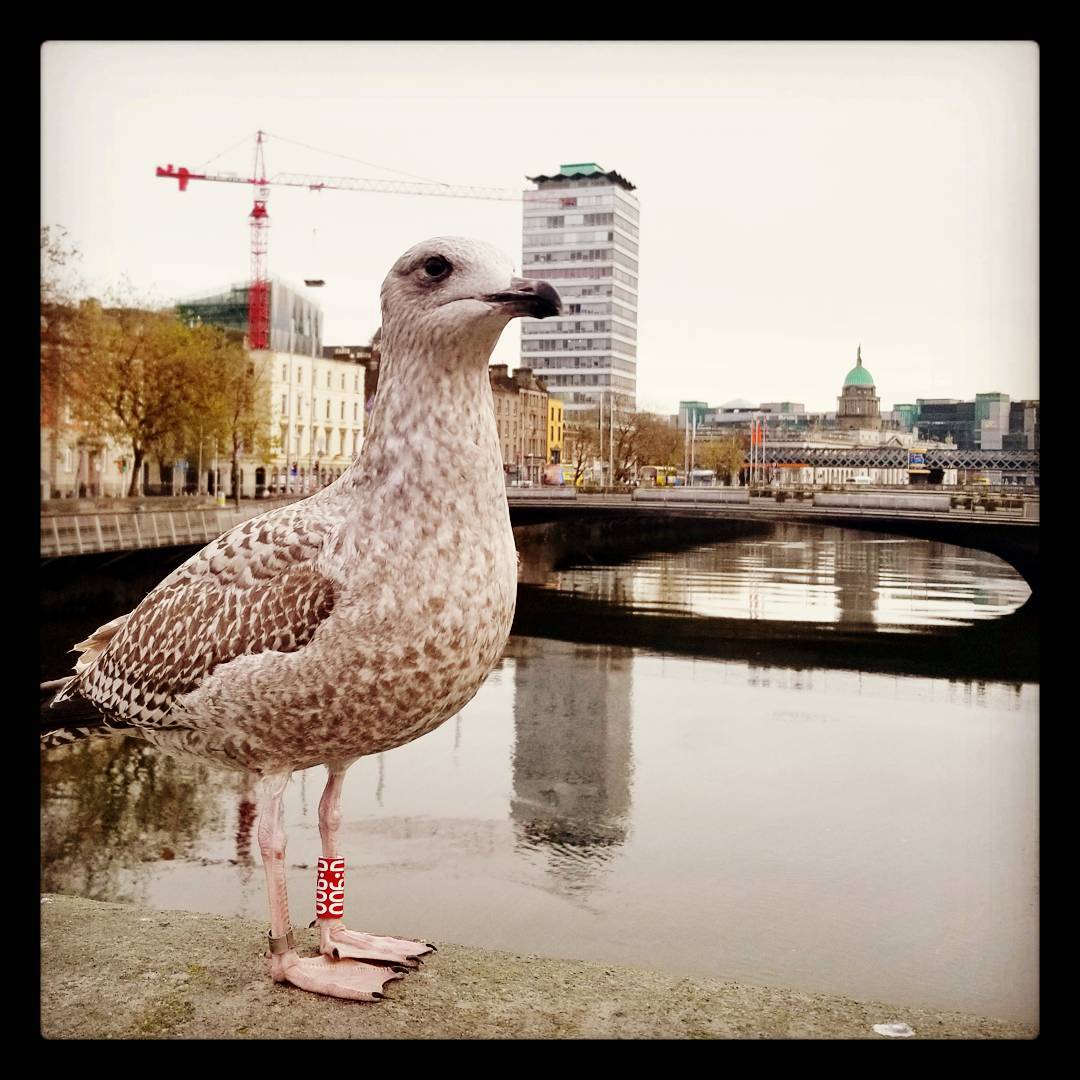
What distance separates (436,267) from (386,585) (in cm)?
103

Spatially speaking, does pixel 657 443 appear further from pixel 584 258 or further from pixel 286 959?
pixel 286 959

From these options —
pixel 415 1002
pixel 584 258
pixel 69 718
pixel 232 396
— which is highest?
pixel 584 258

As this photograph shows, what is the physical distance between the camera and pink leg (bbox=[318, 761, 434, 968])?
3.79 meters

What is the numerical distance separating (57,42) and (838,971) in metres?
11.8

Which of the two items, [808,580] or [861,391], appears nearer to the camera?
[861,391]

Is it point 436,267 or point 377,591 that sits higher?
point 436,267

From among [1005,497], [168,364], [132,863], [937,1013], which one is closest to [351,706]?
[937,1013]

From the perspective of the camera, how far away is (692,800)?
60.6ft

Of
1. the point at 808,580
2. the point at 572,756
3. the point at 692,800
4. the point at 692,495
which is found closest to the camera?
the point at 692,800

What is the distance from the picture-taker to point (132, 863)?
48.5 feet

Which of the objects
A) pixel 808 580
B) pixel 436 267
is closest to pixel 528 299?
pixel 436 267

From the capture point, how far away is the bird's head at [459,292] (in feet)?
11.0

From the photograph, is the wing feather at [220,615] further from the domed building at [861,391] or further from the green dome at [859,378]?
the green dome at [859,378]

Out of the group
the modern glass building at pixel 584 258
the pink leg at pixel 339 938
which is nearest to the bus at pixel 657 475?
the modern glass building at pixel 584 258
